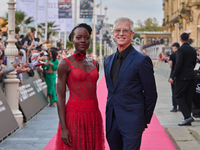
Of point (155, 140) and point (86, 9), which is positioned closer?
point (155, 140)

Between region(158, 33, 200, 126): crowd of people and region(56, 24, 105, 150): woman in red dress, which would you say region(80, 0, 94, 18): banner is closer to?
region(158, 33, 200, 126): crowd of people

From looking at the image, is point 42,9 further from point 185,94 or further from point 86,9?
point 185,94

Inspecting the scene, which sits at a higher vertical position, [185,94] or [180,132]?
[185,94]

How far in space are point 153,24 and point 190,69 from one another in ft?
469

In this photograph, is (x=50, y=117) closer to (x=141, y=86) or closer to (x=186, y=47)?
(x=186, y=47)

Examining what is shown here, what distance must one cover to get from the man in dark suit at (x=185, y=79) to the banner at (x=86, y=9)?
65.4 ft

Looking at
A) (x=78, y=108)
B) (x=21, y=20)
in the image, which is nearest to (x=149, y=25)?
(x=21, y=20)

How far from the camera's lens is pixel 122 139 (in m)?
4.00

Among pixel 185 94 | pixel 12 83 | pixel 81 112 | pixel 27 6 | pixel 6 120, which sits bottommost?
pixel 6 120

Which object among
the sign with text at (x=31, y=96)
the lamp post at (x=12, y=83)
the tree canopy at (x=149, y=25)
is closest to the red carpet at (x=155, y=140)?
the lamp post at (x=12, y=83)

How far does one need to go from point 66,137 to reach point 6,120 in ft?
14.4

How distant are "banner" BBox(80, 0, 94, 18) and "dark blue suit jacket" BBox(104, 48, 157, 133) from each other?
2416 cm

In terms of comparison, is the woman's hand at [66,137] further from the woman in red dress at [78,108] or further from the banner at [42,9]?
the banner at [42,9]

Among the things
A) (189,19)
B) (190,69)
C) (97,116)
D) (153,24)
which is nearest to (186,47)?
(190,69)
